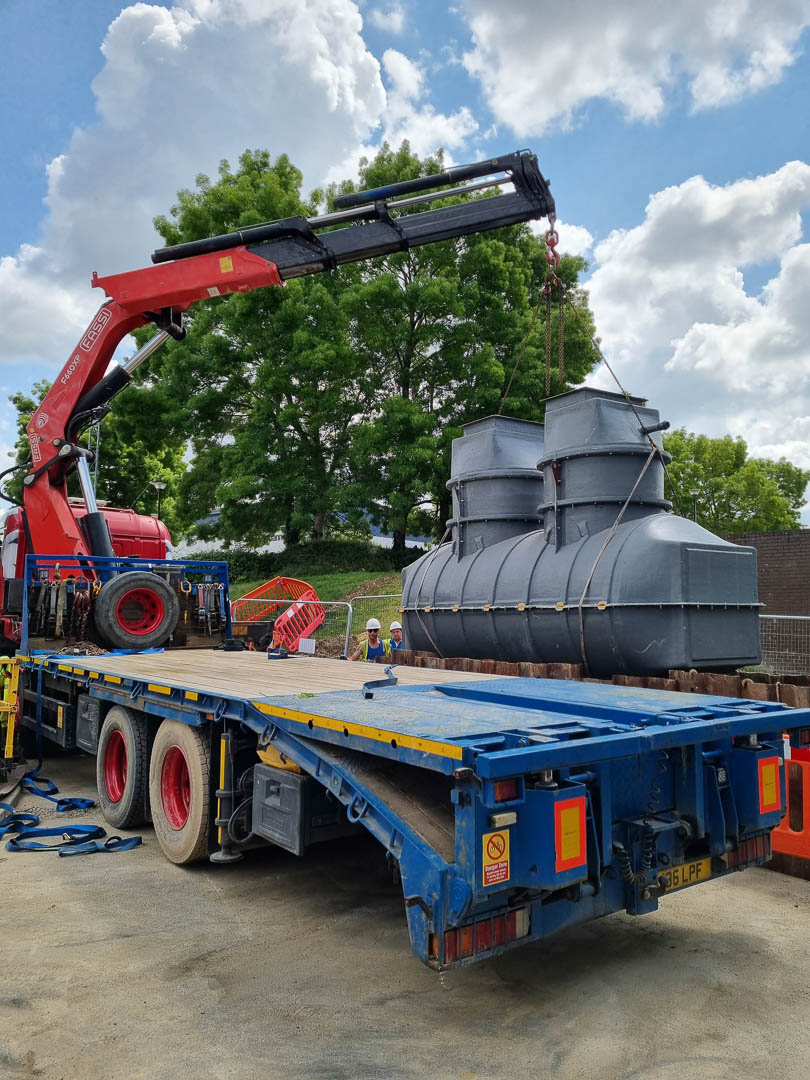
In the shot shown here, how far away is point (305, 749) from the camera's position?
4.58 meters

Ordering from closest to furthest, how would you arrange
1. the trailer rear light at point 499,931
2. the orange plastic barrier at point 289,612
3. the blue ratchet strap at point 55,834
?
the trailer rear light at point 499,931 → the blue ratchet strap at point 55,834 → the orange plastic barrier at point 289,612

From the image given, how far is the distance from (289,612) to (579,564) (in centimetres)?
1067

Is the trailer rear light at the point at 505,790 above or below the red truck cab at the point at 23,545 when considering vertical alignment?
below

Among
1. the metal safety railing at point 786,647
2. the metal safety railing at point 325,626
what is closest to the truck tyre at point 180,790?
the metal safety railing at point 325,626

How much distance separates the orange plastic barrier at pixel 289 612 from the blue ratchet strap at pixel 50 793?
19.5 feet

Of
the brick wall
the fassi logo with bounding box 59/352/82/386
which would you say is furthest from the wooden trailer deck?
the brick wall

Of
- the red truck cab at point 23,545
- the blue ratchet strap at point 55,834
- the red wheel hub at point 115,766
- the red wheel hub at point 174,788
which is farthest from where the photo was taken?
the red truck cab at point 23,545

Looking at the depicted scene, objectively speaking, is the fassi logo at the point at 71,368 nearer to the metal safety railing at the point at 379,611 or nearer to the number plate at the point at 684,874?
the metal safety railing at the point at 379,611

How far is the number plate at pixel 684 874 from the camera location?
419 cm

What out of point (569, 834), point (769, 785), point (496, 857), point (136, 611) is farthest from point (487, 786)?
point (136, 611)

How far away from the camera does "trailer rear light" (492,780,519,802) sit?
3.40m

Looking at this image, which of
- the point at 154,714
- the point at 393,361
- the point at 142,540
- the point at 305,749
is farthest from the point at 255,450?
the point at 305,749

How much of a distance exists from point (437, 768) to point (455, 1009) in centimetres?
149

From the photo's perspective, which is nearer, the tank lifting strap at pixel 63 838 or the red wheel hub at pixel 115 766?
the tank lifting strap at pixel 63 838
